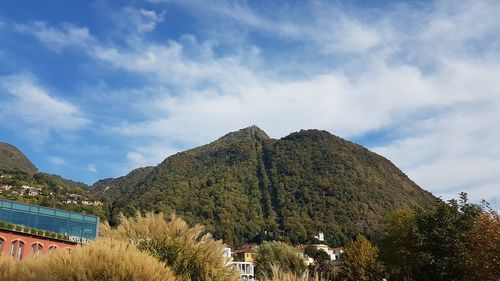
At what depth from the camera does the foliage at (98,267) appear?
8.29 metres

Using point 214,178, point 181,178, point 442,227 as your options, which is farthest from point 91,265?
point 181,178

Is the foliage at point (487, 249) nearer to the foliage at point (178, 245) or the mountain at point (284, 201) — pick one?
the foliage at point (178, 245)

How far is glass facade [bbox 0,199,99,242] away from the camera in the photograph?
171 ft

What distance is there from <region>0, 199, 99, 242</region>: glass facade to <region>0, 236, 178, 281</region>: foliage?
44014mm

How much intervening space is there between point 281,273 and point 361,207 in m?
162

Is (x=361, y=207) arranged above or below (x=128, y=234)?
above

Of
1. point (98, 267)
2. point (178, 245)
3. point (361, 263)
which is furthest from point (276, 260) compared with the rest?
point (361, 263)

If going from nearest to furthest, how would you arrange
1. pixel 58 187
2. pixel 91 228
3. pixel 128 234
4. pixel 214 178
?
pixel 128 234, pixel 91 228, pixel 58 187, pixel 214 178

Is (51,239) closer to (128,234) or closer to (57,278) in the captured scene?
(128,234)

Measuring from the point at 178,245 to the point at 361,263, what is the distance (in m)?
38.5

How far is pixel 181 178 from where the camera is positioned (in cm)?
19400

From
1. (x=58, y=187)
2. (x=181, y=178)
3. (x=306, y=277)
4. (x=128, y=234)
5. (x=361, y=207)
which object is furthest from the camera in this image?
(x=181, y=178)

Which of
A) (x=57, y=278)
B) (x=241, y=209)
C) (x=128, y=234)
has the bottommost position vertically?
(x=57, y=278)

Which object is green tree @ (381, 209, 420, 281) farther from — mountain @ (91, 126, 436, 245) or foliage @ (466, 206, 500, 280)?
mountain @ (91, 126, 436, 245)
